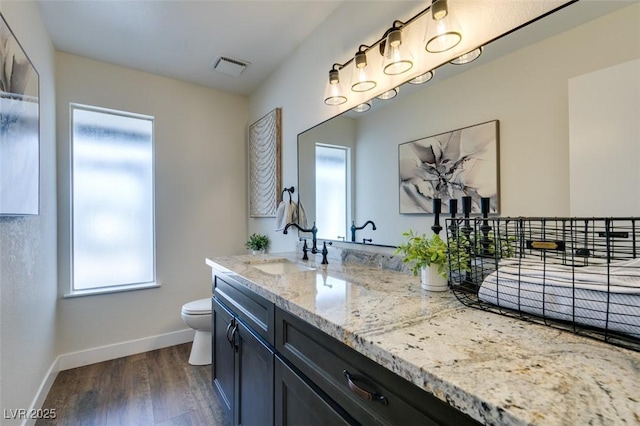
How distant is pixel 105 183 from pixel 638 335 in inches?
127

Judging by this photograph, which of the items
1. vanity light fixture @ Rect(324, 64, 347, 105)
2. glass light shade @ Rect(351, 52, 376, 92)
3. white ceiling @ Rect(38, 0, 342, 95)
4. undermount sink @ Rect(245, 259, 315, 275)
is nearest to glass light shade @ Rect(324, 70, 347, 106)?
vanity light fixture @ Rect(324, 64, 347, 105)

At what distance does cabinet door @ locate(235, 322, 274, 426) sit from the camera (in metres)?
1.16

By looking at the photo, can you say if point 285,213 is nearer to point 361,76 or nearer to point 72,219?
point 361,76

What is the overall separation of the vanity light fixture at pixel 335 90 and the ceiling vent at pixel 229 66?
1067 millimetres

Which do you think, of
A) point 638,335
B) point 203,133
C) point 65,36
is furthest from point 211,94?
point 638,335

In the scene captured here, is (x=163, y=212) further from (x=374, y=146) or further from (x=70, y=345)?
(x=374, y=146)

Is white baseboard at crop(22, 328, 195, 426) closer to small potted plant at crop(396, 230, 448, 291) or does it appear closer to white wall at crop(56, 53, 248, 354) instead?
white wall at crop(56, 53, 248, 354)

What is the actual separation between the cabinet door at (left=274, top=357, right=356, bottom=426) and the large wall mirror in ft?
2.65

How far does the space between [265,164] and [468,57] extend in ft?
6.51

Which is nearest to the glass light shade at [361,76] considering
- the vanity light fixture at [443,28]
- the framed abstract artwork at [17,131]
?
the vanity light fixture at [443,28]

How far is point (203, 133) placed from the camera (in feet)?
9.84

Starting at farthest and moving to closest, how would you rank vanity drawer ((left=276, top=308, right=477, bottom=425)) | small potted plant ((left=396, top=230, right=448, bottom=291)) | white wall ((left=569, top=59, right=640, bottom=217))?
small potted plant ((left=396, top=230, right=448, bottom=291)), white wall ((left=569, top=59, right=640, bottom=217)), vanity drawer ((left=276, top=308, right=477, bottom=425))

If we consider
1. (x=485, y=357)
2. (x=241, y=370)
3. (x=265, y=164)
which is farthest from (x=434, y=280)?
(x=265, y=164)

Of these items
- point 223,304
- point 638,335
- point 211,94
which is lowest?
point 223,304
